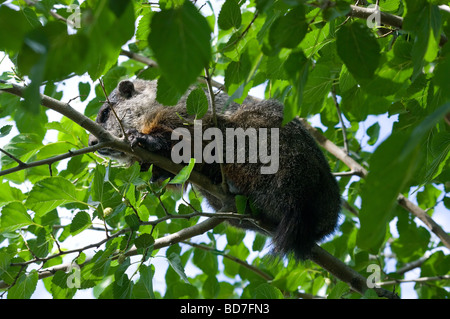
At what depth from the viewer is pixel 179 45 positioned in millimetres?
1277

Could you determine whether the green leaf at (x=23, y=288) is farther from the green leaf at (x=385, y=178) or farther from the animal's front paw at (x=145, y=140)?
the green leaf at (x=385, y=178)

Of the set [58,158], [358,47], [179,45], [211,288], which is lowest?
[211,288]

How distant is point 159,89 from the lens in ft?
7.71

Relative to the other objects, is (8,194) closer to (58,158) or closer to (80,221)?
(80,221)

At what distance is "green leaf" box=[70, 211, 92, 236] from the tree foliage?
0.01 metres

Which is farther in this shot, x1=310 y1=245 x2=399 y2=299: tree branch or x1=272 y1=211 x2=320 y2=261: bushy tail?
x1=310 y1=245 x2=399 y2=299: tree branch

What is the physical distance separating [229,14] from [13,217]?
2.39 m

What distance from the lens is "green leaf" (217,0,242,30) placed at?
8.26ft

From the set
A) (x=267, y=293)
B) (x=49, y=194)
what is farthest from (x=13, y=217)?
(x=267, y=293)

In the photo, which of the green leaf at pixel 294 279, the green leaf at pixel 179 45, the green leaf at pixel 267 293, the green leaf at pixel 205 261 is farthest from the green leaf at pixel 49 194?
the green leaf at pixel 179 45

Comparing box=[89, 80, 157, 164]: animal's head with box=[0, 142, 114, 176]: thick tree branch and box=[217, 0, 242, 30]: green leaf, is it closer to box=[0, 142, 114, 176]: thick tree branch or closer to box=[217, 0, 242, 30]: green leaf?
box=[0, 142, 114, 176]: thick tree branch

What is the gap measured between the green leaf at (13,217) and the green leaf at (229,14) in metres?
2.26

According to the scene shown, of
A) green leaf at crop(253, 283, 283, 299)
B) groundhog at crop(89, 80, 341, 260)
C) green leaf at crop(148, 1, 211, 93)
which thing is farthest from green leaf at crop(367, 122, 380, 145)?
green leaf at crop(148, 1, 211, 93)
